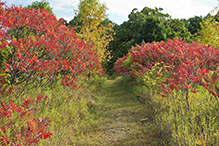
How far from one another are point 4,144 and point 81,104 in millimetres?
3082

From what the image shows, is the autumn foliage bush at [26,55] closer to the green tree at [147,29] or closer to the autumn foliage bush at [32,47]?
the autumn foliage bush at [32,47]

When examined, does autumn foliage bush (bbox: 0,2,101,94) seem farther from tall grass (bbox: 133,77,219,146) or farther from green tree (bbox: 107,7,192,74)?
green tree (bbox: 107,7,192,74)

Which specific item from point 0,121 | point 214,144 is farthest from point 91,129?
point 214,144

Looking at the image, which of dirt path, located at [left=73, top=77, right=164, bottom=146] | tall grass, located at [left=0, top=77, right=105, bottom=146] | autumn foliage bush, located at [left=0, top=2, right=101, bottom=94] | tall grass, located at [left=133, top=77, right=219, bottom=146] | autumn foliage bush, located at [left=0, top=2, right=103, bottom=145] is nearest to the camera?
tall grass, located at [left=133, top=77, right=219, bottom=146]

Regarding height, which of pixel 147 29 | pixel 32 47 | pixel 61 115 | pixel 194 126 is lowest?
pixel 194 126

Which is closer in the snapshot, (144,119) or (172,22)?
(144,119)

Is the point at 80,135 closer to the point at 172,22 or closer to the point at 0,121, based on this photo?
the point at 0,121

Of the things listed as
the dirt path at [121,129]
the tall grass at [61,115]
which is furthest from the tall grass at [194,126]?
the tall grass at [61,115]

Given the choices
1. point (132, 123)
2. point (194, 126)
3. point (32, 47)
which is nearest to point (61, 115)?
point (32, 47)

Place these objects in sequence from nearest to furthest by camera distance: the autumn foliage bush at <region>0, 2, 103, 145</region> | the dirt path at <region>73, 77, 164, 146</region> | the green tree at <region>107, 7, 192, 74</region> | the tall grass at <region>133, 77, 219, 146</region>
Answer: the tall grass at <region>133, 77, 219, 146</region> < the autumn foliage bush at <region>0, 2, 103, 145</region> < the dirt path at <region>73, 77, 164, 146</region> < the green tree at <region>107, 7, 192, 74</region>

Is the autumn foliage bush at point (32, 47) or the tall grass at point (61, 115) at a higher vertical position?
the autumn foliage bush at point (32, 47)

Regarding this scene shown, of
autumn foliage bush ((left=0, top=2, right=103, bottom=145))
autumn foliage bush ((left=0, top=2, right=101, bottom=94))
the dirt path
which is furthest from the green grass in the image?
autumn foliage bush ((left=0, top=2, right=101, bottom=94))

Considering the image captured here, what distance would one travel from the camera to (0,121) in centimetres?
286

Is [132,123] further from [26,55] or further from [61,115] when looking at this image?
[26,55]
